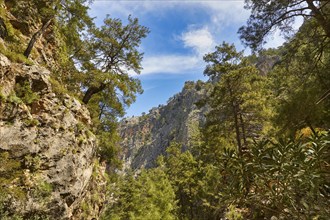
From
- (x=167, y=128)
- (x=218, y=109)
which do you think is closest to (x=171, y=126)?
(x=167, y=128)

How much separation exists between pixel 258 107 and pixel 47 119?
13105 millimetres

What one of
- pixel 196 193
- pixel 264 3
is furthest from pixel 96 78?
pixel 196 193

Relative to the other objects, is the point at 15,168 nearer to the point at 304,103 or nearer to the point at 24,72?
the point at 24,72

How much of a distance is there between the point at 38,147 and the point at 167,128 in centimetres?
11408

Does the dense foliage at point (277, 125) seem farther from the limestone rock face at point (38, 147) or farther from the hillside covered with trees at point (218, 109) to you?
the limestone rock face at point (38, 147)

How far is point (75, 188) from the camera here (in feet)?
36.6

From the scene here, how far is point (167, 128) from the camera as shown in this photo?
124 metres

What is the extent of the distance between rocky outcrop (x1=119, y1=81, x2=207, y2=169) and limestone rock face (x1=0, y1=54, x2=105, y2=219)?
5791cm

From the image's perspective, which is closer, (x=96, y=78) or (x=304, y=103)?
(x=304, y=103)

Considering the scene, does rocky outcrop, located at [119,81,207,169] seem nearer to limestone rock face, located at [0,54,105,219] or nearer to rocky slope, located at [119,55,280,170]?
rocky slope, located at [119,55,280,170]

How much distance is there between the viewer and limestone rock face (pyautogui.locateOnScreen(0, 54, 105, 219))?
30.1 ft

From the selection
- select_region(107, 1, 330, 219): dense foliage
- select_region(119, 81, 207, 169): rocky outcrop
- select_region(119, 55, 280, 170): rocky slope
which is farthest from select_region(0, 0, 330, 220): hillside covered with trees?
select_region(119, 81, 207, 169): rocky outcrop

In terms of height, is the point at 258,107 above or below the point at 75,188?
above

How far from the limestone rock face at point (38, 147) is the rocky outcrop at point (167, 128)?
57.9 meters
